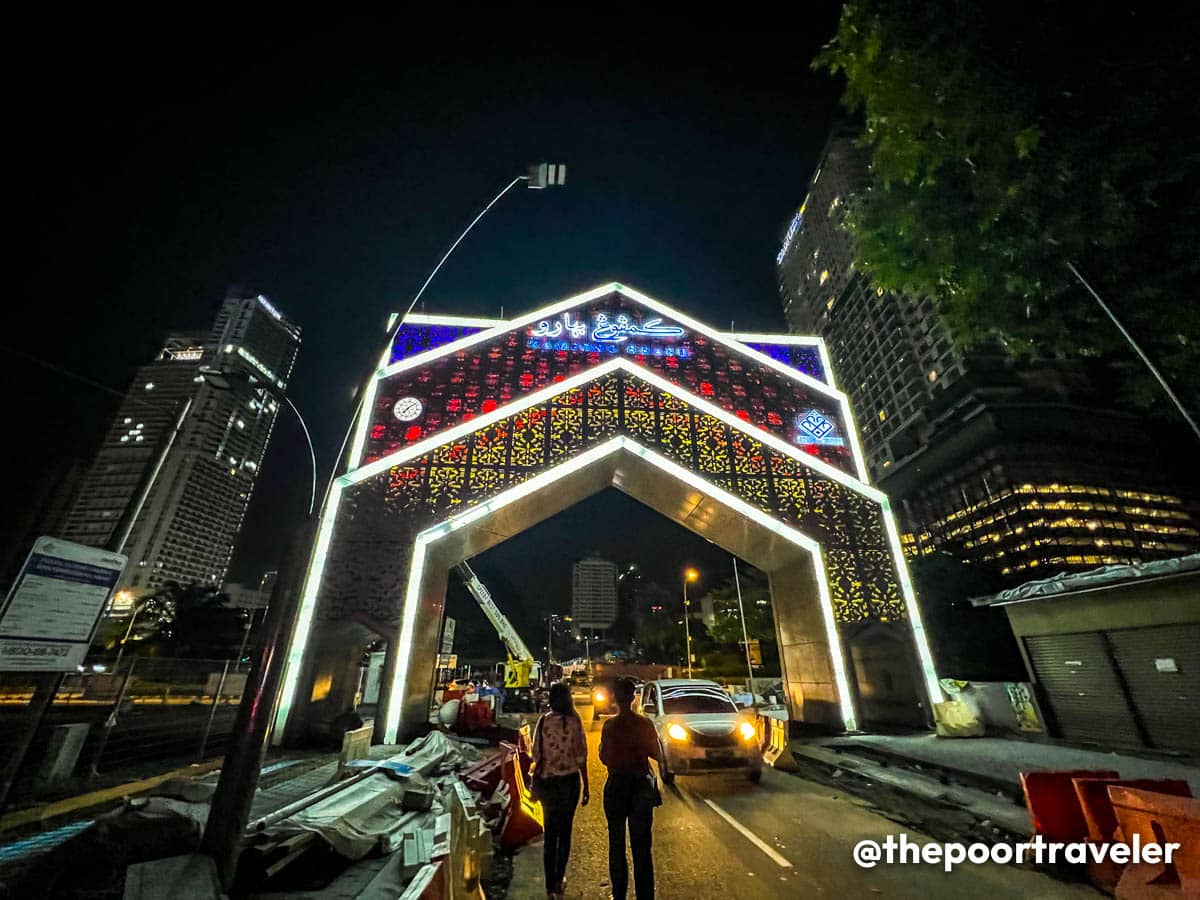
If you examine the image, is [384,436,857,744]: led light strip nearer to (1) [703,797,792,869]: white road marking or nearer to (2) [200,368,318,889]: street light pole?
(1) [703,797,792,869]: white road marking

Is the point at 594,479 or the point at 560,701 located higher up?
the point at 594,479

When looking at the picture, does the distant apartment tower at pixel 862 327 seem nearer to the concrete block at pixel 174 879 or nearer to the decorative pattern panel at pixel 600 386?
the decorative pattern panel at pixel 600 386

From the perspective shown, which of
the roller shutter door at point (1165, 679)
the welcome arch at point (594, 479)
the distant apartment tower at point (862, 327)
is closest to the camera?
the roller shutter door at point (1165, 679)

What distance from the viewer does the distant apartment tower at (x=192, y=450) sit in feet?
21.0

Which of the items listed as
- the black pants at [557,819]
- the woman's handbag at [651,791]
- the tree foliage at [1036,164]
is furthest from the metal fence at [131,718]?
the tree foliage at [1036,164]

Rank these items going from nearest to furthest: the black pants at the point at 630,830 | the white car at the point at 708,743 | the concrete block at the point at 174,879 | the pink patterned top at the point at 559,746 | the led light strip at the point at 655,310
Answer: the concrete block at the point at 174,879 → the black pants at the point at 630,830 → the pink patterned top at the point at 559,746 → the white car at the point at 708,743 → the led light strip at the point at 655,310

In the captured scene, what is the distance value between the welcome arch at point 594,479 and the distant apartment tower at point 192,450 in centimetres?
449

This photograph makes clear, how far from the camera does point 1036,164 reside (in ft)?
23.6

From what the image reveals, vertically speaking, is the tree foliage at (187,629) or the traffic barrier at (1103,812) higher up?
the tree foliage at (187,629)

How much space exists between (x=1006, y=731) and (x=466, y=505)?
1668 centimetres

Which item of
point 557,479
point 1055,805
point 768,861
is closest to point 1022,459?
point 557,479

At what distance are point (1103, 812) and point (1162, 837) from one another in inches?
42.6

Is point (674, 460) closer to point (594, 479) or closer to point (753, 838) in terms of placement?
point (594, 479)

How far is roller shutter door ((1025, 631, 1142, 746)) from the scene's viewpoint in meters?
11.4
